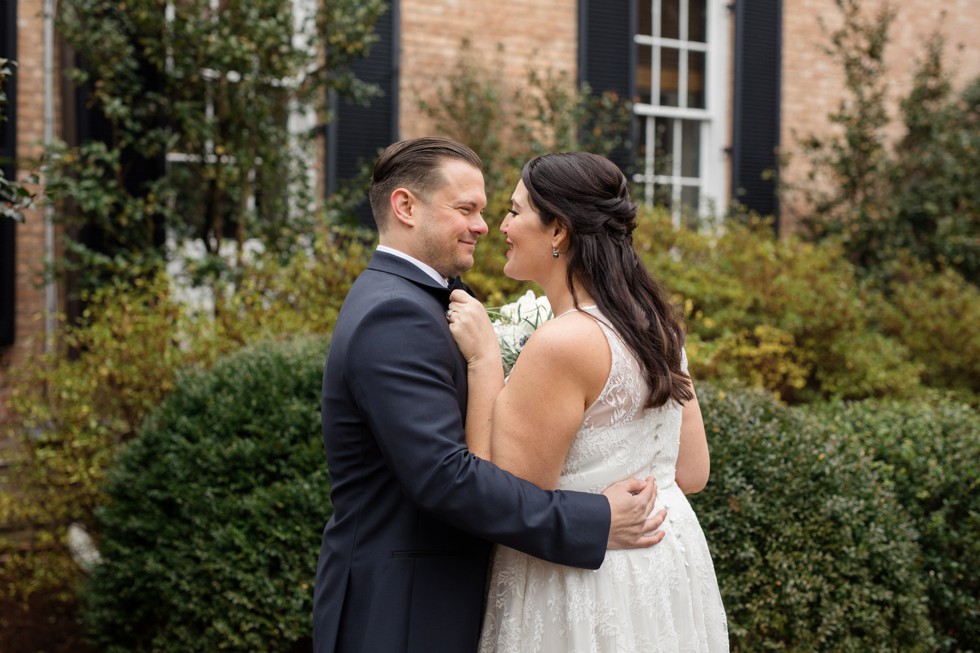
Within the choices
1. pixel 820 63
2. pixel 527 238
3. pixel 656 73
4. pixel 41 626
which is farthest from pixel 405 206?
pixel 820 63

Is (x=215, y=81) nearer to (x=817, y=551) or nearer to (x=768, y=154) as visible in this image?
(x=817, y=551)

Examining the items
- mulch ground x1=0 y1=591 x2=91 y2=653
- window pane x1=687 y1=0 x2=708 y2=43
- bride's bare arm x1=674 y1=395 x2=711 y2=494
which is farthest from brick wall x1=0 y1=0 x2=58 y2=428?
window pane x1=687 y1=0 x2=708 y2=43

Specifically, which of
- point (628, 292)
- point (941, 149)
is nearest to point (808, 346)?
point (941, 149)

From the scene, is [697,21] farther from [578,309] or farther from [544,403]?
[544,403]

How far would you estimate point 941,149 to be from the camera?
10.6m

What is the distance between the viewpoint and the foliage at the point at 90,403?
5340 mm

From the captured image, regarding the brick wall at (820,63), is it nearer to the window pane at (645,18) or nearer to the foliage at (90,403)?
the window pane at (645,18)

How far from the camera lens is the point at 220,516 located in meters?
4.31

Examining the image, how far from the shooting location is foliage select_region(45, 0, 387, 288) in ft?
22.4

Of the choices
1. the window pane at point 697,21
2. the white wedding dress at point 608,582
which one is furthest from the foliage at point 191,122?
the white wedding dress at point 608,582

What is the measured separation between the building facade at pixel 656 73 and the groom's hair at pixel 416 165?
17.9ft

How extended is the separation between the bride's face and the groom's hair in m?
0.15

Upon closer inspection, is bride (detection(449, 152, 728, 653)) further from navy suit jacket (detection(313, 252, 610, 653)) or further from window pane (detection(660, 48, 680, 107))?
window pane (detection(660, 48, 680, 107))

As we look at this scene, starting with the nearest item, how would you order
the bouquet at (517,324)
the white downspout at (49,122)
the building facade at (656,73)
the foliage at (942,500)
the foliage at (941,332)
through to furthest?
1. the bouquet at (517,324)
2. the foliage at (942,500)
3. the white downspout at (49,122)
4. the building facade at (656,73)
5. the foliage at (941,332)
